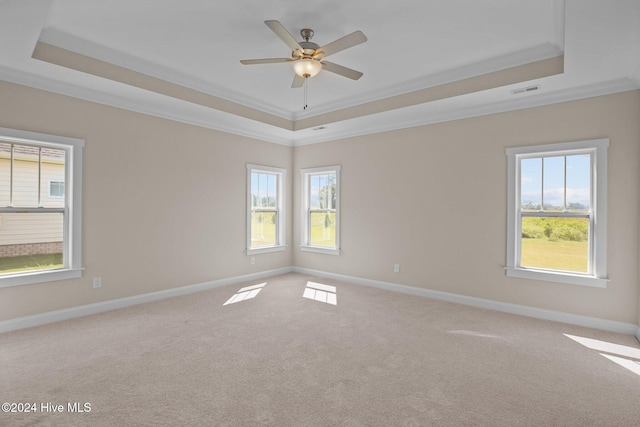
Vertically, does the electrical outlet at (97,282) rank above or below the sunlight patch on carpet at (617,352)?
above

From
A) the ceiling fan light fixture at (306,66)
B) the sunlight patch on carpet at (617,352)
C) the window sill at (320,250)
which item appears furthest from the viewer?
the window sill at (320,250)

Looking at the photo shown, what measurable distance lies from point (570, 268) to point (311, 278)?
12.5 ft

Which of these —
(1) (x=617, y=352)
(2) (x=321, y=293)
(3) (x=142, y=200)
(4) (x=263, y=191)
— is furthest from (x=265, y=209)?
(1) (x=617, y=352)

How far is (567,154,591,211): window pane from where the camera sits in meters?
3.65

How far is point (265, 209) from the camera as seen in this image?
6.11 metres

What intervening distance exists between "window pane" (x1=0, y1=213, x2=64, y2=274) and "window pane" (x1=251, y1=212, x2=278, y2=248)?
9.24 ft

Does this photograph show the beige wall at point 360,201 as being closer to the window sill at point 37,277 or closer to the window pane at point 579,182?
the window sill at point 37,277

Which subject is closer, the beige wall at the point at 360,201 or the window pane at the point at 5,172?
the window pane at the point at 5,172

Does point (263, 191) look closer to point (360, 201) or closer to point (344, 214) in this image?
point (344, 214)

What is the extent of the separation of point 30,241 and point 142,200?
1217mm

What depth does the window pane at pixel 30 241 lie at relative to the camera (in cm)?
352

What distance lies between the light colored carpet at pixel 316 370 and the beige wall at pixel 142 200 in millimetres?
454

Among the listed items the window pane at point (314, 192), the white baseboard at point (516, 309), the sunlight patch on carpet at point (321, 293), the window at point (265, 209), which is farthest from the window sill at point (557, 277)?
the window at point (265, 209)

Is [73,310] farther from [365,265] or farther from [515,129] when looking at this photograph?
[515,129]
